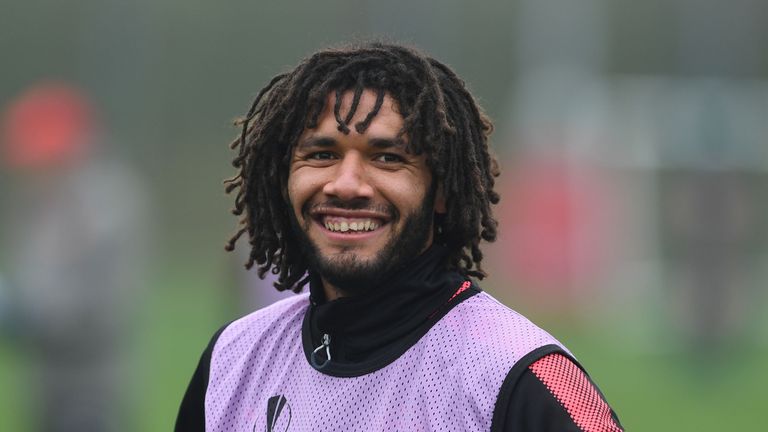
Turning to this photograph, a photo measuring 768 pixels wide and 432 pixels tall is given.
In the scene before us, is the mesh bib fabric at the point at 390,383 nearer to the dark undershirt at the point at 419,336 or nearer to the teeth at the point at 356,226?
the dark undershirt at the point at 419,336

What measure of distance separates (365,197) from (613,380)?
33.2 ft

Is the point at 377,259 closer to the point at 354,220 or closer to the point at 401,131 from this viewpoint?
the point at 354,220

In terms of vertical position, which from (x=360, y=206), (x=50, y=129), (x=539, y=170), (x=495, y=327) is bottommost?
(x=539, y=170)

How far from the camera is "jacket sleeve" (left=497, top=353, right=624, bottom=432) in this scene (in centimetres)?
286

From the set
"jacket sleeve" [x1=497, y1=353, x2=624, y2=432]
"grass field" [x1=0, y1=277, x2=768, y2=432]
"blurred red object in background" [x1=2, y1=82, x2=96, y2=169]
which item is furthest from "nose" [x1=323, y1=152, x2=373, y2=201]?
"blurred red object in background" [x1=2, y1=82, x2=96, y2=169]

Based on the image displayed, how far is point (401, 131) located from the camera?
10.5 feet

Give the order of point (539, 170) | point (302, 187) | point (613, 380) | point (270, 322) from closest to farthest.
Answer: point (302, 187), point (270, 322), point (613, 380), point (539, 170)

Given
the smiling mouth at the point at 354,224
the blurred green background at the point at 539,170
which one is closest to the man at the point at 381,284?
the smiling mouth at the point at 354,224

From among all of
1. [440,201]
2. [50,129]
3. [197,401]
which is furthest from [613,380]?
[440,201]

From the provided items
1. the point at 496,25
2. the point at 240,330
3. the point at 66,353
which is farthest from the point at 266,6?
the point at 240,330

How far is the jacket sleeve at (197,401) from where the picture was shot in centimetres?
355

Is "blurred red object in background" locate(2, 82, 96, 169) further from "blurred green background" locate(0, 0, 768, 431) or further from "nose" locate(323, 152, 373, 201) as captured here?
"nose" locate(323, 152, 373, 201)

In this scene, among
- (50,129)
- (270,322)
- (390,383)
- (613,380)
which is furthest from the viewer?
(613,380)

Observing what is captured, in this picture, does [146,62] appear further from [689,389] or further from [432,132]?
[432,132]
